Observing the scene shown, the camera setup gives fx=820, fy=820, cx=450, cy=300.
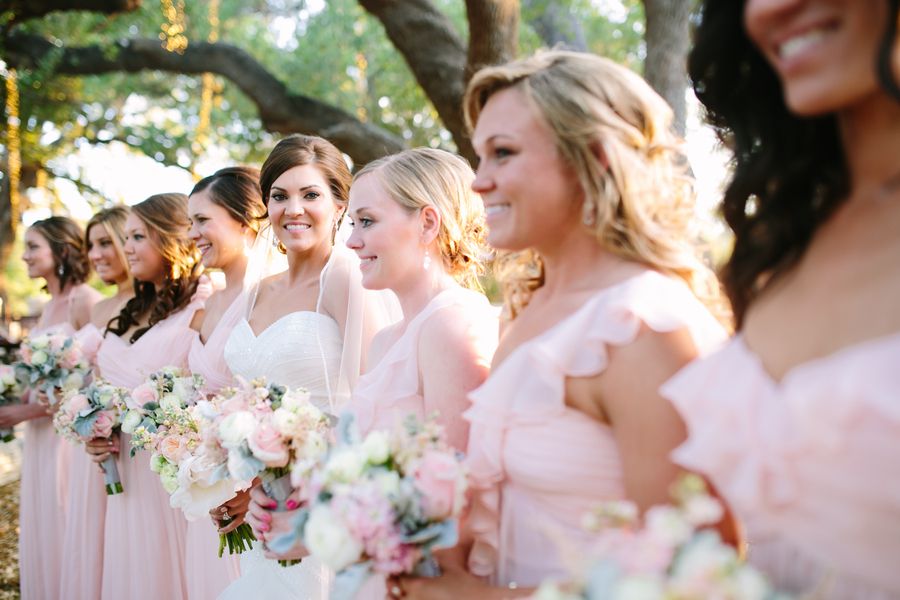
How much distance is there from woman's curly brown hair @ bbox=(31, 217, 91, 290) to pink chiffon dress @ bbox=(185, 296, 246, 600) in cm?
319

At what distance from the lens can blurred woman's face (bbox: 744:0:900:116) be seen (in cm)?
150

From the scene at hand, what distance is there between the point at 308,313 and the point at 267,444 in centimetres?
148

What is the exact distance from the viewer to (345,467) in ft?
6.02

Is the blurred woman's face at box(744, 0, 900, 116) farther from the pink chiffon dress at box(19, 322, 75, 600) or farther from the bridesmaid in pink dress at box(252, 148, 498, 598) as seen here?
the pink chiffon dress at box(19, 322, 75, 600)

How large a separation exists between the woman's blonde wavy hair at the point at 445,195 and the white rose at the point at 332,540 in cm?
164

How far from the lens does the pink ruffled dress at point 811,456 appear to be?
4.45ft


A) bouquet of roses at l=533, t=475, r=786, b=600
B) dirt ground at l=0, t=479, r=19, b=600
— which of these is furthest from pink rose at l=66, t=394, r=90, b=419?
bouquet of roses at l=533, t=475, r=786, b=600

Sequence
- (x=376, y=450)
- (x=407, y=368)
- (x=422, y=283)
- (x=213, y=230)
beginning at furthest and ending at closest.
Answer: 1. (x=213, y=230)
2. (x=422, y=283)
3. (x=407, y=368)
4. (x=376, y=450)

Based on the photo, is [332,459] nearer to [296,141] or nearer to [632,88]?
[632,88]

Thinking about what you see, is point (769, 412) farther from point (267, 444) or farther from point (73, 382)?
point (73, 382)

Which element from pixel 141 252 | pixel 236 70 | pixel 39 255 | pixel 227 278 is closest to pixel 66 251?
pixel 39 255

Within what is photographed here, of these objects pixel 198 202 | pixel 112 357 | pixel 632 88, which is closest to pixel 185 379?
pixel 198 202

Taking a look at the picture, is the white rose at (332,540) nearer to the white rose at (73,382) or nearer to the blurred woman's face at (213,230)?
the blurred woman's face at (213,230)

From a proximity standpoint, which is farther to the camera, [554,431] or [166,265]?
[166,265]
